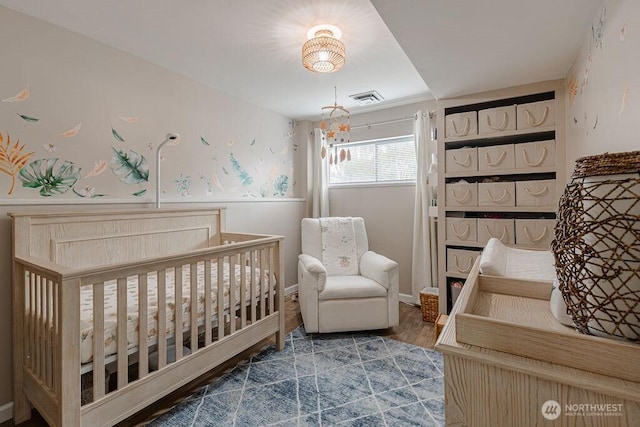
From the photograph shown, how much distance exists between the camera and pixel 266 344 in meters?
2.42

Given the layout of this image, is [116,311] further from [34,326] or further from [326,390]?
[326,390]

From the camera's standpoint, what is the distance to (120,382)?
1396 millimetres

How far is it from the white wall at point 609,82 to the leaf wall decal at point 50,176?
108 inches

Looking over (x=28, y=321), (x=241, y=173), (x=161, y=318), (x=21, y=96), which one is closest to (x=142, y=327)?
(x=161, y=318)

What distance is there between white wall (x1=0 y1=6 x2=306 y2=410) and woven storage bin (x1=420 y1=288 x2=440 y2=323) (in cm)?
182

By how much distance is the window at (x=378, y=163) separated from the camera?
11.2ft

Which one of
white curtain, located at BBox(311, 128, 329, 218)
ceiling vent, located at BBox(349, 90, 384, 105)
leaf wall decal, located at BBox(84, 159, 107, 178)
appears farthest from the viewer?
white curtain, located at BBox(311, 128, 329, 218)

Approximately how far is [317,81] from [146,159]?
155 cm

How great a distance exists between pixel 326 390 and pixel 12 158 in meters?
2.21

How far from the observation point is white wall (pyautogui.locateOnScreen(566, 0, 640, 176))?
98cm

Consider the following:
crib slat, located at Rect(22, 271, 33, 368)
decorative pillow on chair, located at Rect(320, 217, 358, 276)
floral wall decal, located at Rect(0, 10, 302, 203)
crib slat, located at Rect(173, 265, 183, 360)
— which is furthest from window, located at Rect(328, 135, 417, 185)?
crib slat, located at Rect(22, 271, 33, 368)

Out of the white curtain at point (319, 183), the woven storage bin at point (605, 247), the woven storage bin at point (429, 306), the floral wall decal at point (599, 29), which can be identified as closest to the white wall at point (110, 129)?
the white curtain at point (319, 183)

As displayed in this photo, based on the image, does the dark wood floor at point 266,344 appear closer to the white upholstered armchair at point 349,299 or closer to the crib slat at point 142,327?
the white upholstered armchair at point 349,299

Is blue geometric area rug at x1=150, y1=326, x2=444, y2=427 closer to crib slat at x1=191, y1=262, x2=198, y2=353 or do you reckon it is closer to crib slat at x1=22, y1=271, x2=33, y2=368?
crib slat at x1=191, y1=262, x2=198, y2=353
